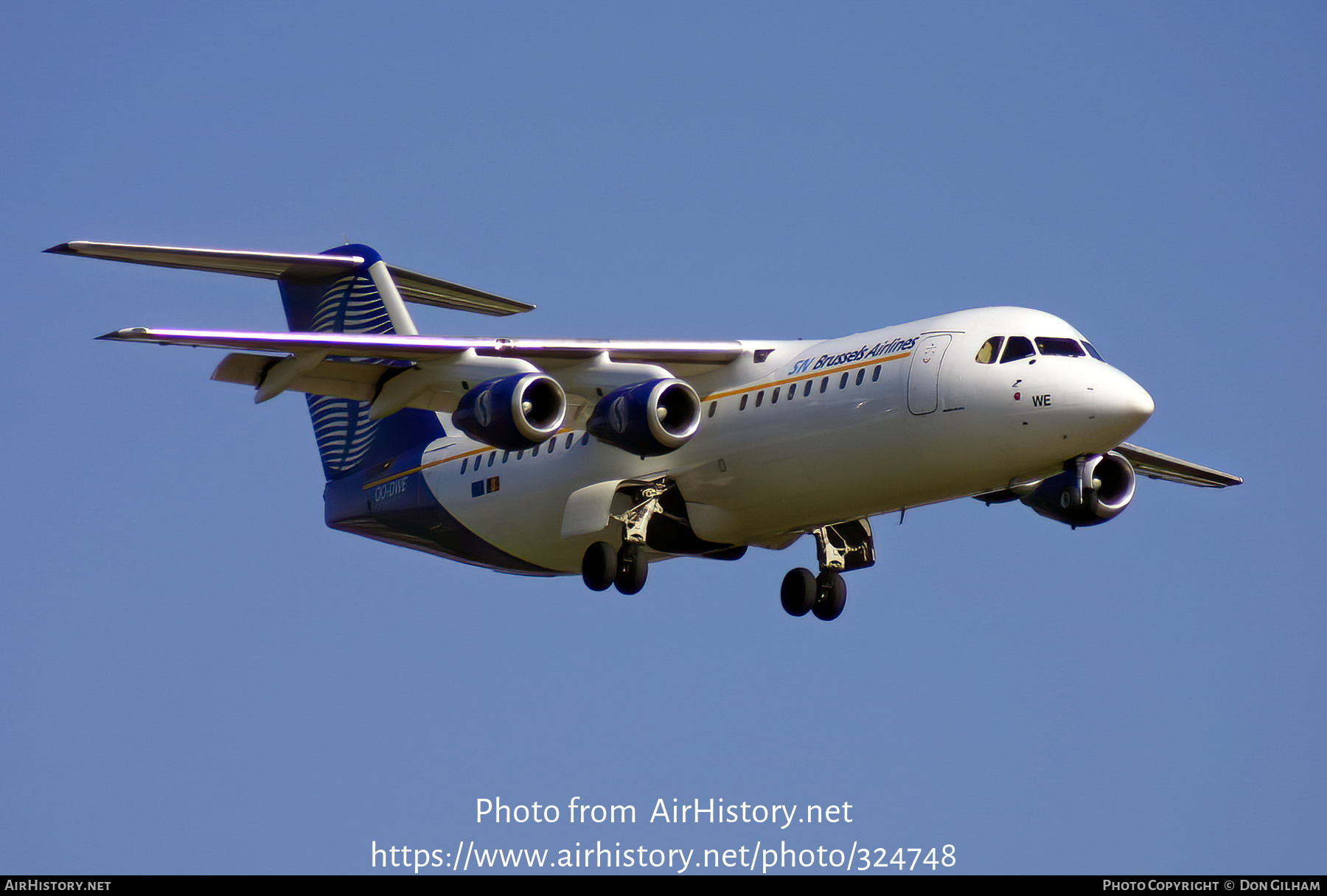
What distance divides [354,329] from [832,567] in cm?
572

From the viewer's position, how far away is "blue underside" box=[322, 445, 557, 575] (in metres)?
17.4

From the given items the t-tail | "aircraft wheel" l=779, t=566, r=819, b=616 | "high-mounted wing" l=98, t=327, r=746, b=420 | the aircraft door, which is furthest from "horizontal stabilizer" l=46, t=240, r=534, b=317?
the aircraft door

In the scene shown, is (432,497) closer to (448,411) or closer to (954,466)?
(448,411)

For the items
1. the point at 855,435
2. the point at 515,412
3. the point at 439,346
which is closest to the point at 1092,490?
the point at 855,435

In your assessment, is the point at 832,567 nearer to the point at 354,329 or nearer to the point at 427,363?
the point at 427,363

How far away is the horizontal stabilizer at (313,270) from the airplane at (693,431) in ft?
0.12

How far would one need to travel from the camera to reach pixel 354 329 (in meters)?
18.5

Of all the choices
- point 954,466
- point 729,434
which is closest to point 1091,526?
point 954,466

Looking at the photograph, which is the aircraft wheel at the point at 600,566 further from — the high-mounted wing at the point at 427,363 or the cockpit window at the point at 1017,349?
the cockpit window at the point at 1017,349

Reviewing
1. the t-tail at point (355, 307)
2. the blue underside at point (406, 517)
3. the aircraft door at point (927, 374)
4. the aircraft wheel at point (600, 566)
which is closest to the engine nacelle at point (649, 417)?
the aircraft wheel at point (600, 566)

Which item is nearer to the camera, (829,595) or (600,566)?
(600,566)

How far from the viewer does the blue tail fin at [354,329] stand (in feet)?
59.7

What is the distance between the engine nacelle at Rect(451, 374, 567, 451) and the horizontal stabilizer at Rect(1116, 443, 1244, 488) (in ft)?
19.6

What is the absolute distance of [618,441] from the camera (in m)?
14.6
